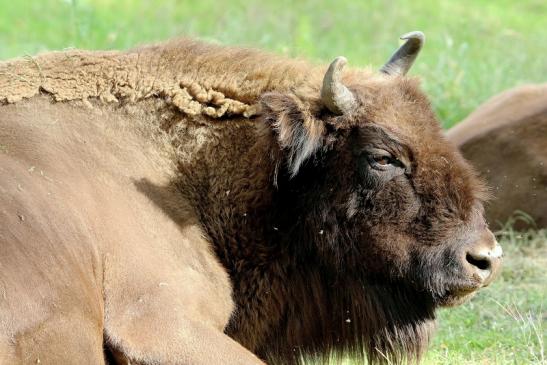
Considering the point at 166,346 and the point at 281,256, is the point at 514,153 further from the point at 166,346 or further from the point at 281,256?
the point at 166,346

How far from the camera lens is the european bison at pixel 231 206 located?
4.63 metres

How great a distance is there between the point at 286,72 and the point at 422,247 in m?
1.17

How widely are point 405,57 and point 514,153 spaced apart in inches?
120

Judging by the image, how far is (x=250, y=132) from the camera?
17.3ft

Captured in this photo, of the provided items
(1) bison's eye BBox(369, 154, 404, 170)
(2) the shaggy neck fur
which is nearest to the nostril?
(2) the shaggy neck fur

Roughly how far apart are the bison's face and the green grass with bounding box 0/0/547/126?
4.86 metres

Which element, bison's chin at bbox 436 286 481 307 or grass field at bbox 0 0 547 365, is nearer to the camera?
bison's chin at bbox 436 286 481 307

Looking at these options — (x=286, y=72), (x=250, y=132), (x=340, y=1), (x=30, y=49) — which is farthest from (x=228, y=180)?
(x=340, y=1)

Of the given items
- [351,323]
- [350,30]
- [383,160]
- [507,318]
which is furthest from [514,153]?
[350,30]

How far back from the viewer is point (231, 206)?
5.22 metres

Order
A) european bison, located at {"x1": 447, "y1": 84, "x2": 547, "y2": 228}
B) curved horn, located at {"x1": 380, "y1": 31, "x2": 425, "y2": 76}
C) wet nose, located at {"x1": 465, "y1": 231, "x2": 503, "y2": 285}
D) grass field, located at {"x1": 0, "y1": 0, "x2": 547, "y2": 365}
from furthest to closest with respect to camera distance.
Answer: european bison, located at {"x1": 447, "y1": 84, "x2": 547, "y2": 228}, grass field, located at {"x1": 0, "y1": 0, "x2": 547, "y2": 365}, curved horn, located at {"x1": 380, "y1": 31, "x2": 425, "y2": 76}, wet nose, located at {"x1": 465, "y1": 231, "x2": 503, "y2": 285}

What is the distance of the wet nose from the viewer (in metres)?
4.87

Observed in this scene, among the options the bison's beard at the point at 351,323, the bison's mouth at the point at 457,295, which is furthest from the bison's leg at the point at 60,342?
the bison's mouth at the point at 457,295

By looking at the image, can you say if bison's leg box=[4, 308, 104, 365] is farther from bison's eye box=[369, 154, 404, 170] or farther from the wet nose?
the wet nose
